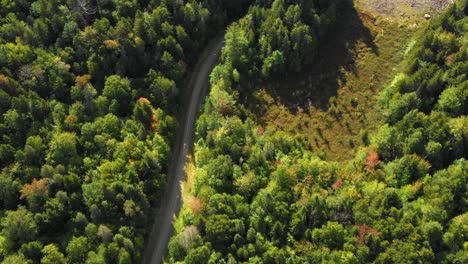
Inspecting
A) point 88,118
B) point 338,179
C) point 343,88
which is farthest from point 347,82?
point 88,118

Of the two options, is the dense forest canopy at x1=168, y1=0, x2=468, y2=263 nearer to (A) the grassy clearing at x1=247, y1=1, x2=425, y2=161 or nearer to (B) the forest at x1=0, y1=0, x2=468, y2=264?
(B) the forest at x1=0, y1=0, x2=468, y2=264

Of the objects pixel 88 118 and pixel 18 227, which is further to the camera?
pixel 88 118

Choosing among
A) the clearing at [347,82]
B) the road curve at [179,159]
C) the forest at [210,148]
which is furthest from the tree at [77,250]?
the clearing at [347,82]

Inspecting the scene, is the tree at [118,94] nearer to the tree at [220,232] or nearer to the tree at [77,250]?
the tree at [77,250]

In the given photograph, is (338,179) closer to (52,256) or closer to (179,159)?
(179,159)

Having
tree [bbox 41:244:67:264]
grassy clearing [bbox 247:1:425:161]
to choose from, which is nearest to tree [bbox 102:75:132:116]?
grassy clearing [bbox 247:1:425:161]

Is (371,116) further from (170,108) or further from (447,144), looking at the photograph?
(170,108)

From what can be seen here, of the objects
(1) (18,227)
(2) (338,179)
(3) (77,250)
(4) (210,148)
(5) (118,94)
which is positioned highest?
(5) (118,94)
